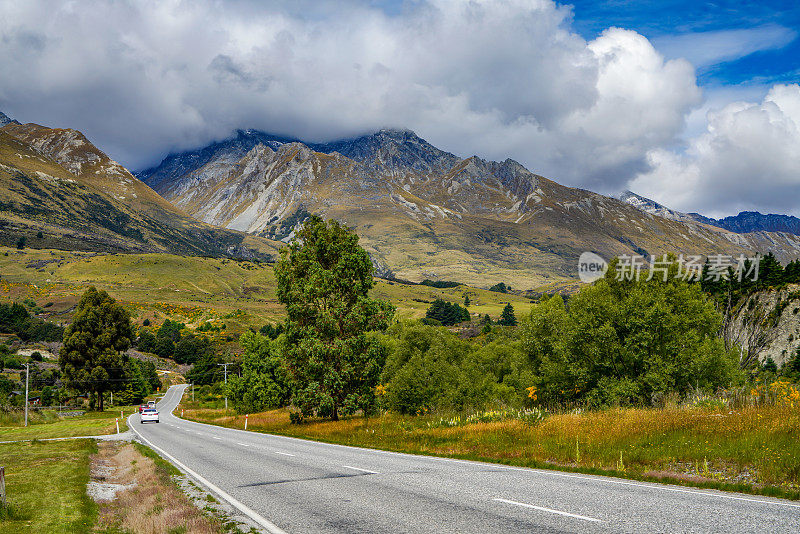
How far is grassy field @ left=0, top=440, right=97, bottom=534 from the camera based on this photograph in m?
11.0

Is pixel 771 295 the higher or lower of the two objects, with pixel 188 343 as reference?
higher

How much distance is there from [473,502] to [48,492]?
13018 millimetres

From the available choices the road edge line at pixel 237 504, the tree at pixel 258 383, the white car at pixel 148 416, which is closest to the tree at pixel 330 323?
the road edge line at pixel 237 504

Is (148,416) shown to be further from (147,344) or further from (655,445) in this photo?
(147,344)

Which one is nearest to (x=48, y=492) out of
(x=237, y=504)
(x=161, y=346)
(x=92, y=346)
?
(x=237, y=504)

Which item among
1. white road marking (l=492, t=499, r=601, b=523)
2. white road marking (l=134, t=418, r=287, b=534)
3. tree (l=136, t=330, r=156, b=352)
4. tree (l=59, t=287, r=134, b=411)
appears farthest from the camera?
tree (l=136, t=330, r=156, b=352)

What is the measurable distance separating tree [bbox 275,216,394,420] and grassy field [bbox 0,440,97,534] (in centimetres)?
1306

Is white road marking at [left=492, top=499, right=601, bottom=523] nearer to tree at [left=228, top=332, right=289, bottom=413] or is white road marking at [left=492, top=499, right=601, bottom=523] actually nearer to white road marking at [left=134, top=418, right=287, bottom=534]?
white road marking at [left=134, top=418, right=287, bottom=534]

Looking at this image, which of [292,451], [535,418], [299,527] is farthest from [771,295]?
[299,527]

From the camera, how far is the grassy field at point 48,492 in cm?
1098

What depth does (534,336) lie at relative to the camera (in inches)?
2229

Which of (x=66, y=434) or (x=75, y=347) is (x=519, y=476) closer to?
(x=66, y=434)

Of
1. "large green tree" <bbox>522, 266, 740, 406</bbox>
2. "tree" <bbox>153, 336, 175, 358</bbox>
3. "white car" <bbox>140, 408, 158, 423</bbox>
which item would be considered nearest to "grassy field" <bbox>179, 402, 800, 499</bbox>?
"large green tree" <bbox>522, 266, 740, 406</bbox>

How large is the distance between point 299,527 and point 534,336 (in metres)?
50.0
